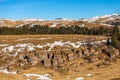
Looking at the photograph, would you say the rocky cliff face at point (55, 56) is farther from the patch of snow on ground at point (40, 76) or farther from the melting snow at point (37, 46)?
the patch of snow on ground at point (40, 76)

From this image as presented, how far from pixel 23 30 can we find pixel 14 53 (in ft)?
230

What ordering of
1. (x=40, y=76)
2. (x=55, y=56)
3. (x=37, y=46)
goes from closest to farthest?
(x=40, y=76) < (x=55, y=56) < (x=37, y=46)

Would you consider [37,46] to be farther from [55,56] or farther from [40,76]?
[40,76]

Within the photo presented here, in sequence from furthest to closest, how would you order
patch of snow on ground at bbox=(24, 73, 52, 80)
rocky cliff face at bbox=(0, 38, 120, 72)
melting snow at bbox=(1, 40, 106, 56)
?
melting snow at bbox=(1, 40, 106, 56), rocky cliff face at bbox=(0, 38, 120, 72), patch of snow on ground at bbox=(24, 73, 52, 80)

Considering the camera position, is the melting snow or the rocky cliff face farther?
the melting snow

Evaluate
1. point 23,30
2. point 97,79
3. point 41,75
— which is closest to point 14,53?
point 41,75

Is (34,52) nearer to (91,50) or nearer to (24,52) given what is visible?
(24,52)

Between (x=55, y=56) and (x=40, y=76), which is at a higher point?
(x=55, y=56)

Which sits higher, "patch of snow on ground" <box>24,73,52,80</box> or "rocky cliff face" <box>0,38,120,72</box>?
"rocky cliff face" <box>0,38,120,72</box>

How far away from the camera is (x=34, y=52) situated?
98688 millimetres

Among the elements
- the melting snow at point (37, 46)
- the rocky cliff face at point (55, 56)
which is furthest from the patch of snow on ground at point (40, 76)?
the melting snow at point (37, 46)

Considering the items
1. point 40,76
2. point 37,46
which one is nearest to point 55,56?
point 37,46

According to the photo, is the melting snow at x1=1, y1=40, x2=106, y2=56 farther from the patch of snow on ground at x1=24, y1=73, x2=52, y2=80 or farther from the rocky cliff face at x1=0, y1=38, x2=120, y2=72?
the patch of snow on ground at x1=24, y1=73, x2=52, y2=80

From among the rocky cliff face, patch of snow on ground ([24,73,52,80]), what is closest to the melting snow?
the rocky cliff face
